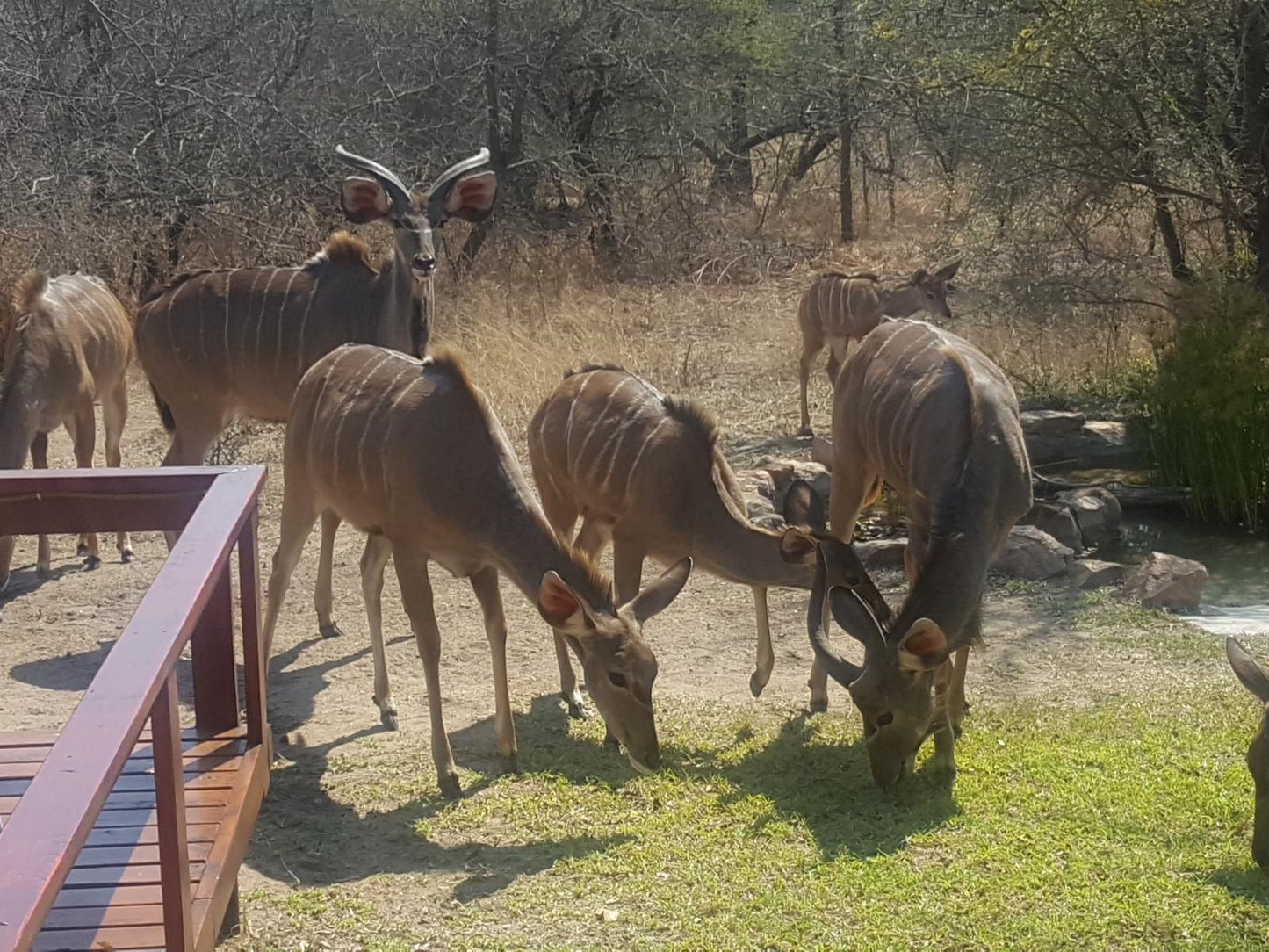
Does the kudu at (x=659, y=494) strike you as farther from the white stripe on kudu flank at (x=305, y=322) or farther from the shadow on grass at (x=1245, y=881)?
the white stripe on kudu flank at (x=305, y=322)

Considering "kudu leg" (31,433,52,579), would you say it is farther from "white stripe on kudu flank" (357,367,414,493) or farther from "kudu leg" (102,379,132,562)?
"white stripe on kudu flank" (357,367,414,493)

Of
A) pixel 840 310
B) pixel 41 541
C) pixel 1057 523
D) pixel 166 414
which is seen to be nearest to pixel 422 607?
pixel 41 541

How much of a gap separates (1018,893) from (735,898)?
2.05ft

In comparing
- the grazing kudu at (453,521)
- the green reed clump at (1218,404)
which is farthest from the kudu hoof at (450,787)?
the green reed clump at (1218,404)

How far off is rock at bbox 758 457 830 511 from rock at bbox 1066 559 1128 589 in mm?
1284

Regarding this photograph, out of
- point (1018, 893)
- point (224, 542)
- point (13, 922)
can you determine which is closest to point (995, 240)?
point (1018, 893)

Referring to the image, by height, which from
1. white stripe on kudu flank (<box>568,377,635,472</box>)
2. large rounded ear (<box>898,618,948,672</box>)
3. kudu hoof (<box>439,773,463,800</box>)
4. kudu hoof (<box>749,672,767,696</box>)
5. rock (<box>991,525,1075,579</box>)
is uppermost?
white stripe on kudu flank (<box>568,377,635,472</box>)

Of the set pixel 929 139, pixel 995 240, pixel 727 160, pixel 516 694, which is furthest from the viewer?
pixel 727 160

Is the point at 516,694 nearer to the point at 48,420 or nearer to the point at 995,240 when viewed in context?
the point at 48,420

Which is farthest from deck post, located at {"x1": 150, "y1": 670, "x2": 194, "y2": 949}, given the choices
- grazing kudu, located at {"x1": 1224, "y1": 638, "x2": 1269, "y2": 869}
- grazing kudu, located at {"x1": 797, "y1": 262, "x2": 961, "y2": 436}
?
grazing kudu, located at {"x1": 797, "y1": 262, "x2": 961, "y2": 436}

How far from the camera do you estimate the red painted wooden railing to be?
1250 millimetres

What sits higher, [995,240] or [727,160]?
[727,160]

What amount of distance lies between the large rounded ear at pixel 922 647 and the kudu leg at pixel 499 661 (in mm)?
1100

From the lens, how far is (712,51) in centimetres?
1458
